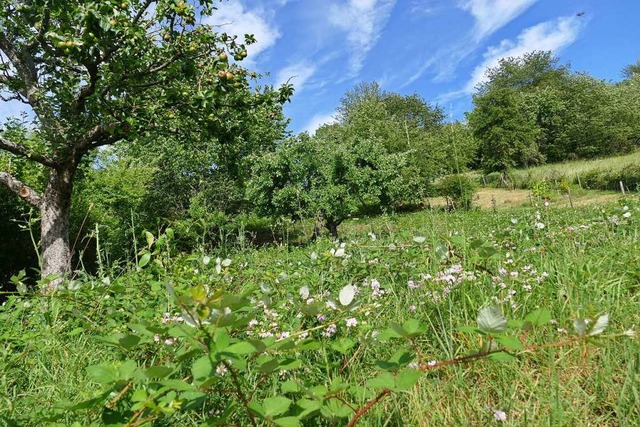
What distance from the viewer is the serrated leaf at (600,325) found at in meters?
0.98

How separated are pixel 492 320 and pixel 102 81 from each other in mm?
7580

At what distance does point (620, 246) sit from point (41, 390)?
13.1 feet

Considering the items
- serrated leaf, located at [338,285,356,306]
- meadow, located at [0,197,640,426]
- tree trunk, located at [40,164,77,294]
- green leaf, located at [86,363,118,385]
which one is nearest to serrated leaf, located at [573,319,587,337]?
meadow, located at [0,197,640,426]

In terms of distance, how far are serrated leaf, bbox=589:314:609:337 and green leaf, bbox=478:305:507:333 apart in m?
0.23

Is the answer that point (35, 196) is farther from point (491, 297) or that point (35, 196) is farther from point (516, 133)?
point (516, 133)

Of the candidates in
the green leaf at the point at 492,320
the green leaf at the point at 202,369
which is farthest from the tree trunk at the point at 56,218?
A: the green leaf at the point at 492,320

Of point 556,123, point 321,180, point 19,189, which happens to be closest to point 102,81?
point 19,189

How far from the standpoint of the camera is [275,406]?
0.99 m

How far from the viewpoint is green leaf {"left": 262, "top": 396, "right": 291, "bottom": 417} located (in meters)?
0.96

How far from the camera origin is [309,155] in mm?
16406

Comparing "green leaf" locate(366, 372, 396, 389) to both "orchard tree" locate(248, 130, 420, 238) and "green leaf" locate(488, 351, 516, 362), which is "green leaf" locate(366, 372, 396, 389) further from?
"orchard tree" locate(248, 130, 420, 238)

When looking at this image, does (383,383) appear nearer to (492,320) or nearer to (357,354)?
(492,320)

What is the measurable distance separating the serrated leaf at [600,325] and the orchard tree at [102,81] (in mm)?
6016

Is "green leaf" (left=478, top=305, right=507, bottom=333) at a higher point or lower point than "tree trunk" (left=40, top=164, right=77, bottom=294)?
lower
